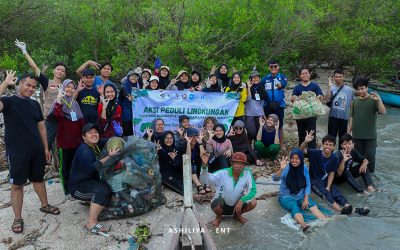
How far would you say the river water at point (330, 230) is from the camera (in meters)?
5.17

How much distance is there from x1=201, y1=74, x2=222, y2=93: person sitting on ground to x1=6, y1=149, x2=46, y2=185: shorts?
4075 millimetres

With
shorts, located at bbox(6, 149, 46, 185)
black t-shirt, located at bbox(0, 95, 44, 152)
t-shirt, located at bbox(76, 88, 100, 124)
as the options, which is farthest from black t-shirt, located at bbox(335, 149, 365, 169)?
black t-shirt, located at bbox(0, 95, 44, 152)

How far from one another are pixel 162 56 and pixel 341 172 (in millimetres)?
6930

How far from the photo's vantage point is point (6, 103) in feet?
15.5

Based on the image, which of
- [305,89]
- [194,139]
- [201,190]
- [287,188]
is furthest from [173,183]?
[305,89]

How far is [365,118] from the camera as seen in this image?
684 cm

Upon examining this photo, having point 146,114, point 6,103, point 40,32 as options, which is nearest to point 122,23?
point 40,32

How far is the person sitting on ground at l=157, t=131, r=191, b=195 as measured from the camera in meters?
6.36

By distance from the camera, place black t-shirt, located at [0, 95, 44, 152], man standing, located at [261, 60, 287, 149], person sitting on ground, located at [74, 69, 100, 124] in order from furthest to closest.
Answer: man standing, located at [261, 60, 287, 149] < person sitting on ground, located at [74, 69, 100, 124] < black t-shirt, located at [0, 95, 44, 152]

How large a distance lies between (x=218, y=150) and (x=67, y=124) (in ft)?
9.09

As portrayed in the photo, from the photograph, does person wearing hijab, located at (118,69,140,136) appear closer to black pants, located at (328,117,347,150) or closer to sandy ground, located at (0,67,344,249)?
sandy ground, located at (0,67,344,249)

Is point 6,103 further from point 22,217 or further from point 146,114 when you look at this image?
point 146,114

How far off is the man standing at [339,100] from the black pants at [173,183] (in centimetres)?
358

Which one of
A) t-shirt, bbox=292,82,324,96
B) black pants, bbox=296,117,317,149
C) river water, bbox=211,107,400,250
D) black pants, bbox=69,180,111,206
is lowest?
river water, bbox=211,107,400,250
